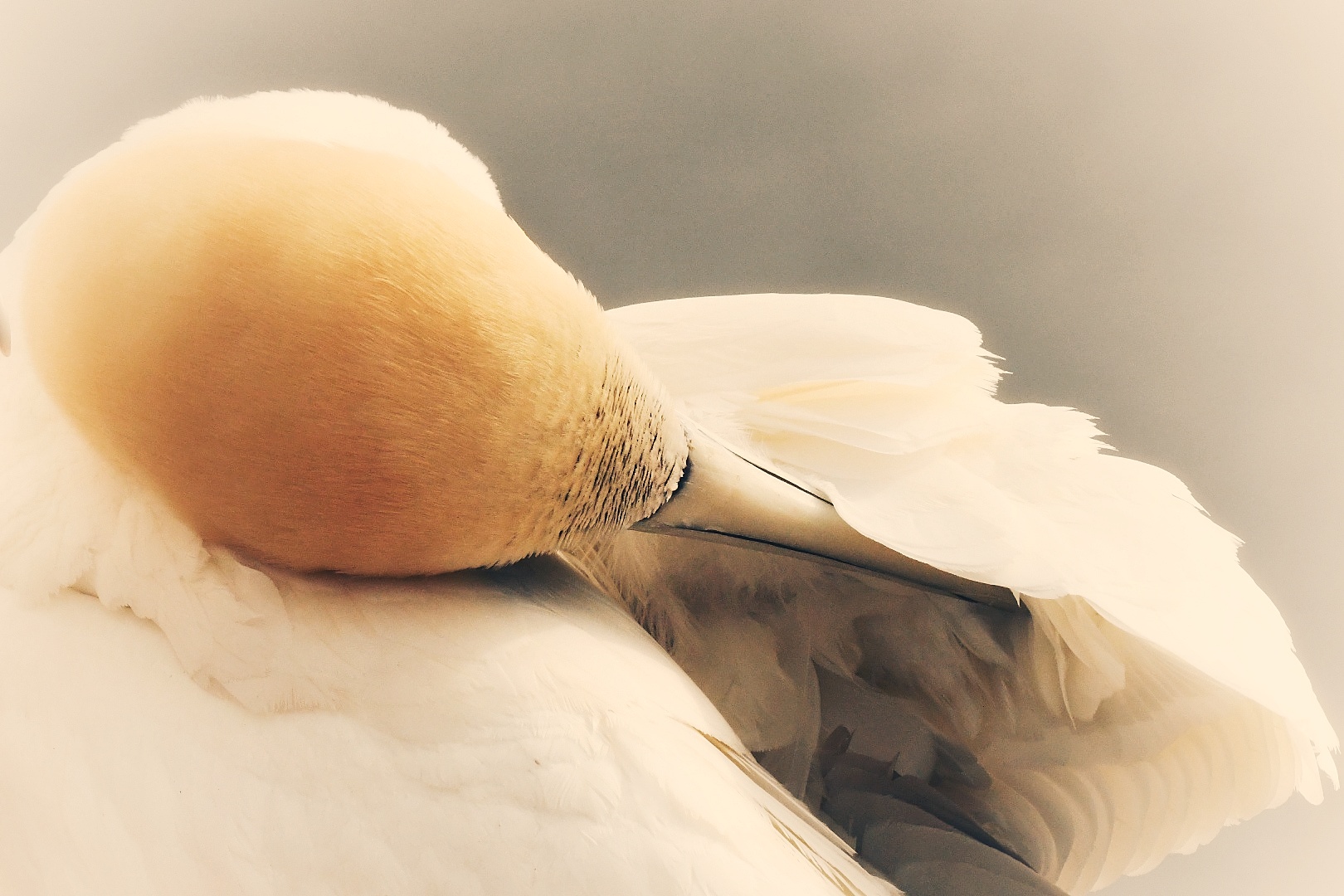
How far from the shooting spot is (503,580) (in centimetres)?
A: 58

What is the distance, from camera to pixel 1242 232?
103 centimetres

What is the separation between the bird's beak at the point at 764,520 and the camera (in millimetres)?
589

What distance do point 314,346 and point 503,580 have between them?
0.19m

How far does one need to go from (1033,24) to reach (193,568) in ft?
3.15

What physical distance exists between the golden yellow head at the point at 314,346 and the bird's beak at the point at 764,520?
10 centimetres

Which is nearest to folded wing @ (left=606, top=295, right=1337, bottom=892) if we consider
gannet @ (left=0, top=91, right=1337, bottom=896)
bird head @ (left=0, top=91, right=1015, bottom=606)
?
gannet @ (left=0, top=91, right=1337, bottom=896)

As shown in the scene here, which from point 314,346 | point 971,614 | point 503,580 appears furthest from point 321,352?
point 971,614

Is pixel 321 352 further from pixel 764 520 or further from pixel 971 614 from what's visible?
pixel 971 614

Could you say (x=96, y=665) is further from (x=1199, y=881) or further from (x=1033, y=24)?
(x=1033, y=24)

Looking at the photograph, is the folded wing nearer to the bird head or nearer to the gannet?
the gannet

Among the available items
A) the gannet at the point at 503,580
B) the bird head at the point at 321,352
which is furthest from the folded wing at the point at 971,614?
the bird head at the point at 321,352

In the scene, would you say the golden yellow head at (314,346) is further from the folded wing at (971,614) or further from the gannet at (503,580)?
the folded wing at (971,614)

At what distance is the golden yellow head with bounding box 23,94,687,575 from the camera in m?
0.43

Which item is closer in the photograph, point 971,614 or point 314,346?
point 314,346
